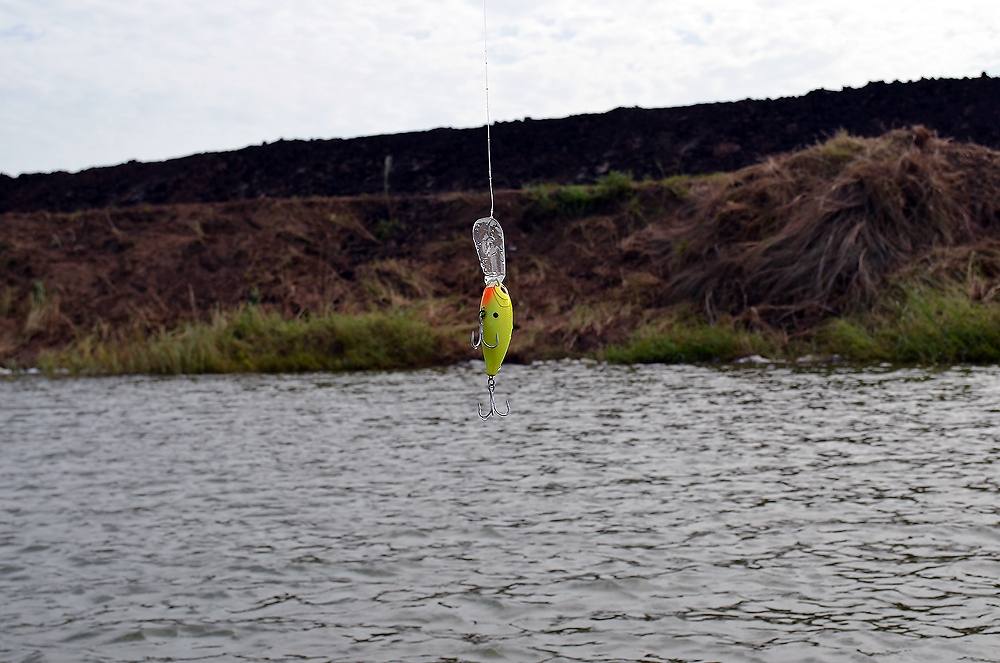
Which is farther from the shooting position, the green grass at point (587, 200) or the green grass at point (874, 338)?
the green grass at point (587, 200)

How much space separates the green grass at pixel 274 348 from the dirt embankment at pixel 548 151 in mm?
12434

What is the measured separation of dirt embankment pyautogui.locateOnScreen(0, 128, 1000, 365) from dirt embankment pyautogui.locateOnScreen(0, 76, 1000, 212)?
4.89 metres

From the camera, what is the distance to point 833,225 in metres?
23.7

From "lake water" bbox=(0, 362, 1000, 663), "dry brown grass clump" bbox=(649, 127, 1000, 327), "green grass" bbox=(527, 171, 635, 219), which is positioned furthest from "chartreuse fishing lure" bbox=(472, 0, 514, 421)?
"green grass" bbox=(527, 171, 635, 219)

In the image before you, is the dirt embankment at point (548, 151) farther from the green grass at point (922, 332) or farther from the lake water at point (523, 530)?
the lake water at point (523, 530)

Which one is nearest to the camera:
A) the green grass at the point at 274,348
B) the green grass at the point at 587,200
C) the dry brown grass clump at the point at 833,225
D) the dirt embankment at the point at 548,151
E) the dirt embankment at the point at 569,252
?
the dry brown grass clump at the point at 833,225

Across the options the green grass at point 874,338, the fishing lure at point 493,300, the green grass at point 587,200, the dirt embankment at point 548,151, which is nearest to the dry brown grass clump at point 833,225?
the green grass at point 874,338

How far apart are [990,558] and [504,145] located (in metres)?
30.2

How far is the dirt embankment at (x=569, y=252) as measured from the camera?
23438 mm

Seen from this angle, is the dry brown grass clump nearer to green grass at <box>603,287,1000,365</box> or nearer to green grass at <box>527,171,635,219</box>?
green grass at <box>603,287,1000,365</box>

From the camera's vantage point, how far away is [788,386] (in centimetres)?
1825

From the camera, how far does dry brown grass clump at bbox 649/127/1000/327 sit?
75.7 feet

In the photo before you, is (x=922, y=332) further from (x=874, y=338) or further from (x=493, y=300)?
(x=493, y=300)

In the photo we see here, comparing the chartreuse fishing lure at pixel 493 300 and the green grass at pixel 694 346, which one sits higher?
the chartreuse fishing lure at pixel 493 300
